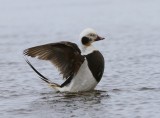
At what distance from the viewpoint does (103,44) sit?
1611 centimetres

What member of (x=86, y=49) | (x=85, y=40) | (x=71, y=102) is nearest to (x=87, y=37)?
(x=85, y=40)

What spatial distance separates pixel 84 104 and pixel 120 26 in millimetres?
12523

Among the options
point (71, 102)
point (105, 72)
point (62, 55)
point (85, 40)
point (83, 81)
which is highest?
point (85, 40)

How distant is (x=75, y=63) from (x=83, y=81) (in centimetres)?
36

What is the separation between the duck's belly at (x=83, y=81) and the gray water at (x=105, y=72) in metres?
0.14

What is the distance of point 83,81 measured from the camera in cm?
929

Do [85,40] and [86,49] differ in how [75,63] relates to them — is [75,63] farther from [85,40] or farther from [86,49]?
[85,40]

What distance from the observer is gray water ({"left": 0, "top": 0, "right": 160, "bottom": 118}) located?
8.05 meters

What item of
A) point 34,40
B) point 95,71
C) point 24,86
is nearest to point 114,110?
point 95,71

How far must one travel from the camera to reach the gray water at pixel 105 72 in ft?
26.4

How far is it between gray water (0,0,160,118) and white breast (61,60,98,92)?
5.5 inches

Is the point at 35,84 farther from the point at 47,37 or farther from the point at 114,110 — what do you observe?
the point at 47,37

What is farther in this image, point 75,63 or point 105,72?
point 105,72

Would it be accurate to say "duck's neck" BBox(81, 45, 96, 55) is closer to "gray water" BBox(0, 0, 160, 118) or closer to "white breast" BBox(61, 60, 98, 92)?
"white breast" BBox(61, 60, 98, 92)
